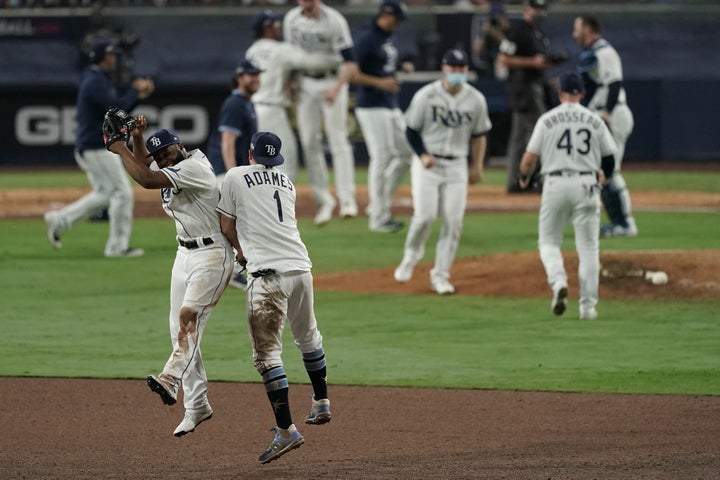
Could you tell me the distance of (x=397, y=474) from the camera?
23.2 feet

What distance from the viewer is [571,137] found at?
11.4 metres

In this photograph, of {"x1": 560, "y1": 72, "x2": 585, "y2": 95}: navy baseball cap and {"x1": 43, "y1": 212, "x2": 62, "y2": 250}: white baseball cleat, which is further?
{"x1": 43, "y1": 212, "x2": 62, "y2": 250}: white baseball cleat

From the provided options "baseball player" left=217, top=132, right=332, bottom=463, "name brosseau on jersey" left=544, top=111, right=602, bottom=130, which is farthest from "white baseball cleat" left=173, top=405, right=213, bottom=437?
"name brosseau on jersey" left=544, top=111, right=602, bottom=130

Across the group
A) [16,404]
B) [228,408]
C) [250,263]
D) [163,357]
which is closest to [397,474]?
[250,263]

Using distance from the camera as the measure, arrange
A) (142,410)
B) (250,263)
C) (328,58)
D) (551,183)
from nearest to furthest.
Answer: (250,263), (142,410), (551,183), (328,58)

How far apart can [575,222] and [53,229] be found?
6.30m

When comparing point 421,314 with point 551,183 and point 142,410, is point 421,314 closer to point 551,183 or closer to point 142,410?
point 551,183

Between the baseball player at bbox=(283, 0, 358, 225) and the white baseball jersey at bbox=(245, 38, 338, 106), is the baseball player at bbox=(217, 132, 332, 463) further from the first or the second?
the baseball player at bbox=(283, 0, 358, 225)

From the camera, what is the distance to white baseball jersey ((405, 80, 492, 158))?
12641 mm

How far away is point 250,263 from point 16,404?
7.02ft

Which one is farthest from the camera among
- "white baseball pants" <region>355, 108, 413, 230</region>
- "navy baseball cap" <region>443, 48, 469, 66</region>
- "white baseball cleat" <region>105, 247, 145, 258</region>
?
"white baseball pants" <region>355, 108, 413, 230</region>

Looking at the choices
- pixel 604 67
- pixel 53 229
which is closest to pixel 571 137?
pixel 604 67

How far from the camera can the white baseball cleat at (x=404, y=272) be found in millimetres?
13459

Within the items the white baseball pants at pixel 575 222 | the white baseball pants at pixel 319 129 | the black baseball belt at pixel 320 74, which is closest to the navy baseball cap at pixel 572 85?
the white baseball pants at pixel 575 222
